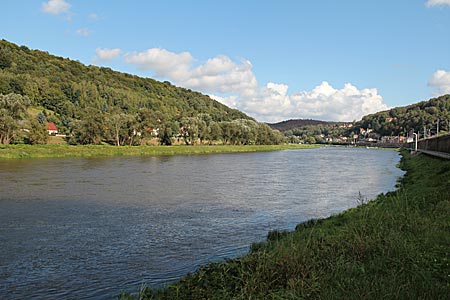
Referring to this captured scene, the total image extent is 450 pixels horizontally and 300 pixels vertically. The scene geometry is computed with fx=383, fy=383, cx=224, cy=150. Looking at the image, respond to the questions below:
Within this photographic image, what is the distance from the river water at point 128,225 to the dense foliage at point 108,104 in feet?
142

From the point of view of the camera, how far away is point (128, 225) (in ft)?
45.8

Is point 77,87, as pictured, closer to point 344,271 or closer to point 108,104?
point 108,104

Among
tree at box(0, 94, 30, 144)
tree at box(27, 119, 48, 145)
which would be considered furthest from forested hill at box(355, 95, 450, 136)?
tree at box(0, 94, 30, 144)

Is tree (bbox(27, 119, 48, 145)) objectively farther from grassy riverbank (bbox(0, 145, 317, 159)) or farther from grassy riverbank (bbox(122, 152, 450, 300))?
grassy riverbank (bbox(122, 152, 450, 300))

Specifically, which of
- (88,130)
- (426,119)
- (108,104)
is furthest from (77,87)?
(426,119)

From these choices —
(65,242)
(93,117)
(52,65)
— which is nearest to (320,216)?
(65,242)

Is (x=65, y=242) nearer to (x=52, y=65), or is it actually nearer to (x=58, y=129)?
(x=58, y=129)

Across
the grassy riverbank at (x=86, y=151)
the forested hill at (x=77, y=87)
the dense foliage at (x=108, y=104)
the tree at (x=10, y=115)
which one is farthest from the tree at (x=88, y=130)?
the forested hill at (x=77, y=87)

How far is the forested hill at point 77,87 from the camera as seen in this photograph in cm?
11500

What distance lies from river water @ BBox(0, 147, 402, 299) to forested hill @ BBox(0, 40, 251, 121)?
7802 centimetres

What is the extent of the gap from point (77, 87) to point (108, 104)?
12057 millimetres

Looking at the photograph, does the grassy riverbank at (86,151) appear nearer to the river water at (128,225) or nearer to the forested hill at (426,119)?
the river water at (128,225)

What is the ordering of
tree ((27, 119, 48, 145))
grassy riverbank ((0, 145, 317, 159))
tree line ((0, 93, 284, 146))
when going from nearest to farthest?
grassy riverbank ((0, 145, 317, 159)), tree line ((0, 93, 284, 146)), tree ((27, 119, 48, 145))

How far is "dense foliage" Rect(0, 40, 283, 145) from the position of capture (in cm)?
7656
